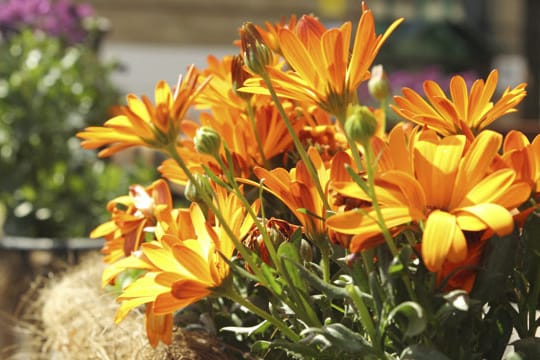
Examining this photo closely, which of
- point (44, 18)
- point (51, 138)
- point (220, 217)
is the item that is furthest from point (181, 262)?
point (44, 18)

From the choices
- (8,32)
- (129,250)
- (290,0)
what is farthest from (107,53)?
(129,250)

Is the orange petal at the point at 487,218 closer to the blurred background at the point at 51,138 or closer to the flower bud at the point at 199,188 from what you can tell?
the flower bud at the point at 199,188

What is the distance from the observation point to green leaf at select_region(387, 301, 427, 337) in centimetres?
44

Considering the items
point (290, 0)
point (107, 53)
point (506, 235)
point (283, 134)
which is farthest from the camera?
point (290, 0)

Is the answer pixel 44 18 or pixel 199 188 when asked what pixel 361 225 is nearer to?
pixel 199 188

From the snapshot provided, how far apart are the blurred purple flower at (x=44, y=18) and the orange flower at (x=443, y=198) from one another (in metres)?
2.36

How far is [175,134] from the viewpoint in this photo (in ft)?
1.70

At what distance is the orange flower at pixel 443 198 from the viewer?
43 cm

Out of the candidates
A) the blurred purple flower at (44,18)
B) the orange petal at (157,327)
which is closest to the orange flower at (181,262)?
the orange petal at (157,327)

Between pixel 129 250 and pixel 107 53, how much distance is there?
630cm

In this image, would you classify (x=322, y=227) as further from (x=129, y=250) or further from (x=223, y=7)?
(x=223, y=7)

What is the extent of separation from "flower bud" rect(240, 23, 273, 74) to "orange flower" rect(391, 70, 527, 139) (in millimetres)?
84

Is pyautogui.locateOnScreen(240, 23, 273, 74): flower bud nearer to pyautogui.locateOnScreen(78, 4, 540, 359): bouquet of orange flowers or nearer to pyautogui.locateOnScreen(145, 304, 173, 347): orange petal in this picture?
pyautogui.locateOnScreen(78, 4, 540, 359): bouquet of orange flowers

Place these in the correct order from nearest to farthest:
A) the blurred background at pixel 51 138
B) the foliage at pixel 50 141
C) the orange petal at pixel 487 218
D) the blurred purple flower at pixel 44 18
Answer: the orange petal at pixel 487 218
the blurred background at pixel 51 138
the foliage at pixel 50 141
the blurred purple flower at pixel 44 18
